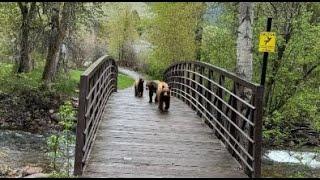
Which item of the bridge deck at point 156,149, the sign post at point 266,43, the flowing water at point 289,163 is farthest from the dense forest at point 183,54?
the sign post at point 266,43

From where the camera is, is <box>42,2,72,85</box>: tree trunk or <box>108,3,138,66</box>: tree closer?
<box>42,2,72,85</box>: tree trunk

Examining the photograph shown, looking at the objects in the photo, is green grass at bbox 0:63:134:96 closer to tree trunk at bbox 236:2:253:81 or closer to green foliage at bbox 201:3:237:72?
green foliage at bbox 201:3:237:72

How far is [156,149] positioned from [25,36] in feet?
51.6

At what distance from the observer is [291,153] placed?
18.5 m

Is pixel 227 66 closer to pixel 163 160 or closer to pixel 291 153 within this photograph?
pixel 291 153

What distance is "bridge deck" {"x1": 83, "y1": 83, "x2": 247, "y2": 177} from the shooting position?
6.57m

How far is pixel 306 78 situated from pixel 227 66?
2.92m

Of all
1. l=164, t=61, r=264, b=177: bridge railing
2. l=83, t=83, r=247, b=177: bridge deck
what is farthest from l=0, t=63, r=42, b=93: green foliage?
l=164, t=61, r=264, b=177: bridge railing

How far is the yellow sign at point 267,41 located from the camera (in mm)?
8031

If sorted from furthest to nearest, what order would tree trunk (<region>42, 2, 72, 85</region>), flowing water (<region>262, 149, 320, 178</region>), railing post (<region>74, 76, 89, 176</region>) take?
1. tree trunk (<region>42, 2, 72, 85</region>)
2. flowing water (<region>262, 149, 320, 178</region>)
3. railing post (<region>74, 76, 89, 176</region>)

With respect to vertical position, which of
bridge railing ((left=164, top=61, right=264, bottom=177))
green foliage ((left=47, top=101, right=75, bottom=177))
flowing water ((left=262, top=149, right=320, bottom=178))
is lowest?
flowing water ((left=262, top=149, right=320, bottom=178))

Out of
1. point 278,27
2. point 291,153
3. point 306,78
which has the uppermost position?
point 278,27

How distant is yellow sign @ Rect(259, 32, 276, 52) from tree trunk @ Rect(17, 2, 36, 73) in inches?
620

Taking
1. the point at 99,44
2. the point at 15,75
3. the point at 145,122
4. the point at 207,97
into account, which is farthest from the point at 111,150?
the point at 99,44
